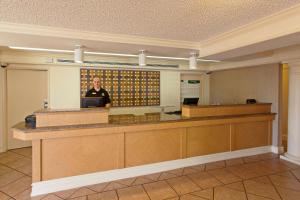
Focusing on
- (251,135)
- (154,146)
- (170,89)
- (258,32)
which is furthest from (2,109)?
(251,135)

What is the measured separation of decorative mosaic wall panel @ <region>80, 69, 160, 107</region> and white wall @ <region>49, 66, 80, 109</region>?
18cm

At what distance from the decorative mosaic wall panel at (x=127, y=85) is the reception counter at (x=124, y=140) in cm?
218

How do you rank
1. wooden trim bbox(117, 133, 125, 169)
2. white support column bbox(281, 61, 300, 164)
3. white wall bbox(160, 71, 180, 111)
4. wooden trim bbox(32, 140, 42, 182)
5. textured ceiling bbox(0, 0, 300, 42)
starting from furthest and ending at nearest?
1. white wall bbox(160, 71, 180, 111)
2. white support column bbox(281, 61, 300, 164)
3. wooden trim bbox(117, 133, 125, 169)
4. wooden trim bbox(32, 140, 42, 182)
5. textured ceiling bbox(0, 0, 300, 42)

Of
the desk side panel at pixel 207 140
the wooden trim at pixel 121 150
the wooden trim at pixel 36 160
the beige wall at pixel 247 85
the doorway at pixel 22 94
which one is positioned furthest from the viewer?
the doorway at pixel 22 94

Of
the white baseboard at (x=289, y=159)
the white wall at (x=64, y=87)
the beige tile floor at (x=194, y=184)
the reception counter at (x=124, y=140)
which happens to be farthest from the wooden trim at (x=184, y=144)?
the white wall at (x=64, y=87)

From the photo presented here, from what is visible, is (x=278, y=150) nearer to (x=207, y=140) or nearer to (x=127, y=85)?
(x=207, y=140)

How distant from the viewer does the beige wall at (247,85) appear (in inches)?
184

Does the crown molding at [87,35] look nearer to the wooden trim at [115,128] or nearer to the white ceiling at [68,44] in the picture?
the white ceiling at [68,44]

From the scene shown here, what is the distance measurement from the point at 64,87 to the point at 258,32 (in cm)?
449

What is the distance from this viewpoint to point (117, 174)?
10.7 feet

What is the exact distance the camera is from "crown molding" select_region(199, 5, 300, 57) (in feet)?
7.61

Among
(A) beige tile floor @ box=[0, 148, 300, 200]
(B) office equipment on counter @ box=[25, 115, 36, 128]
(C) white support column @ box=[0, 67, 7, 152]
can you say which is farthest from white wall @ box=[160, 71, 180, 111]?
(C) white support column @ box=[0, 67, 7, 152]

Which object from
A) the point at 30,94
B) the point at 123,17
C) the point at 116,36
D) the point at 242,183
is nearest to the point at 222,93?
the point at 242,183

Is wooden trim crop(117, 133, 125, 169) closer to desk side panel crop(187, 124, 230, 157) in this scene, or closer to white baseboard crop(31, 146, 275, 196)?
white baseboard crop(31, 146, 275, 196)
